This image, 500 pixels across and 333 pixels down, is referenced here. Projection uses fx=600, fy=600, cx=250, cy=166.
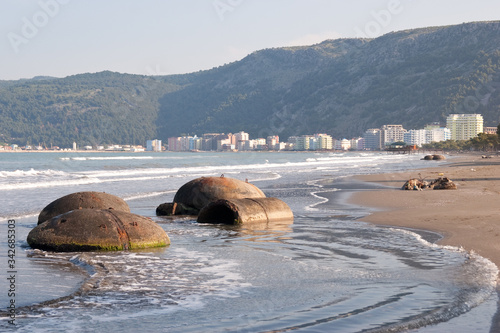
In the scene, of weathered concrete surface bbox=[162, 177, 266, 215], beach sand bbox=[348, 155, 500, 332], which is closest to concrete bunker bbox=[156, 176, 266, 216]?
weathered concrete surface bbox=[162, 177, 266, 215]

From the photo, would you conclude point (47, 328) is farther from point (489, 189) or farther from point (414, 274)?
point (489, 189)

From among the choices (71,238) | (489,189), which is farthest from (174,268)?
(489,189)

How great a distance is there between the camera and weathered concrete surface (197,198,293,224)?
1398 cm

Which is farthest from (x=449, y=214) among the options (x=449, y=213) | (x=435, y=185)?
(x=435, y=185)

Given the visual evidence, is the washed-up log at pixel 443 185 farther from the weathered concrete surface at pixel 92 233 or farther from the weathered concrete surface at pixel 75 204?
the weathered concrete surface at pixel 92 233

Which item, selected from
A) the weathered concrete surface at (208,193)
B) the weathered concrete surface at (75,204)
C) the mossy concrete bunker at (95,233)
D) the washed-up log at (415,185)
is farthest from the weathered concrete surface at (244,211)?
the washed-up log at (415,185)

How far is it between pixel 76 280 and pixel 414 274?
14.8ft

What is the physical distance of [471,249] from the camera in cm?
1016

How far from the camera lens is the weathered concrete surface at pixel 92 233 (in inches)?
398

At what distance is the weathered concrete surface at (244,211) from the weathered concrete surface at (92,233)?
12.1ft

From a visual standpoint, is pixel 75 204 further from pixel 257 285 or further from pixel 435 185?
pixel 435 185

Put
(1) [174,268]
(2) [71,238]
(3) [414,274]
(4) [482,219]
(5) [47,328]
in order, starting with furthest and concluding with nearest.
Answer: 1. (4) [482,219]
2. (2) [71,238]
3. (1) [174,268]
4. (3) [414,274]
5. (5) [47,328]

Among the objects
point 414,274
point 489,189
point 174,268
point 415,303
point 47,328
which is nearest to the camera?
point 47,328

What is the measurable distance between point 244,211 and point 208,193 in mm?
2810
